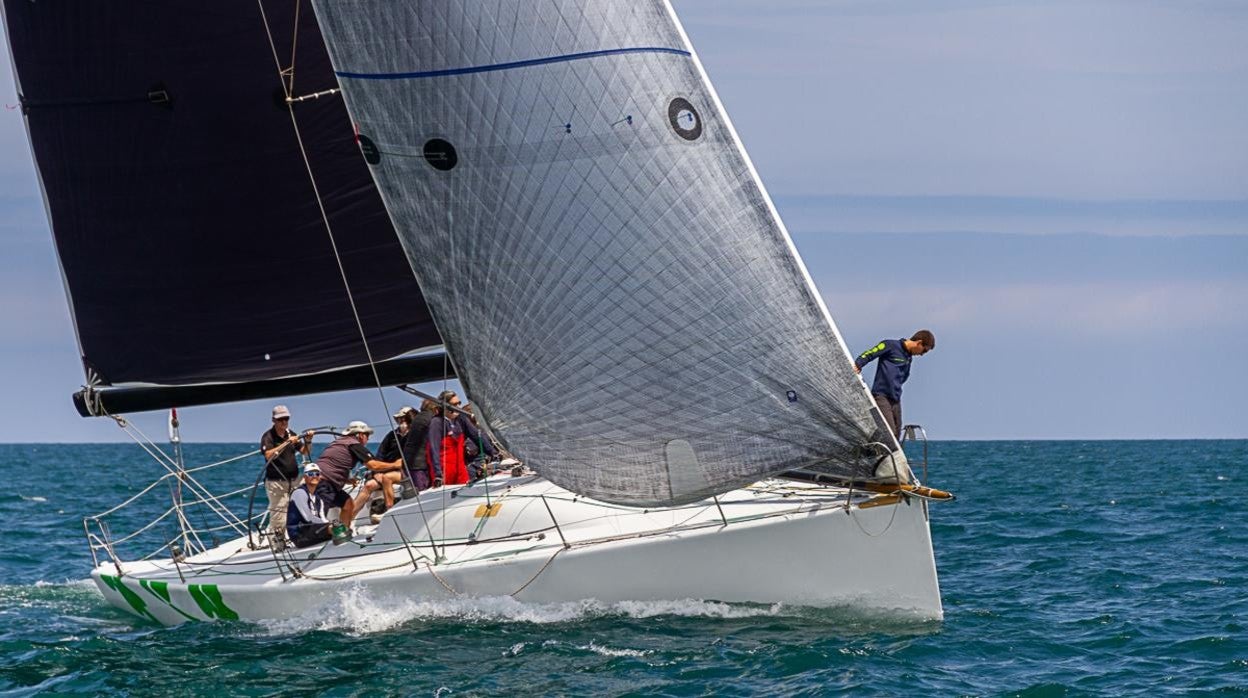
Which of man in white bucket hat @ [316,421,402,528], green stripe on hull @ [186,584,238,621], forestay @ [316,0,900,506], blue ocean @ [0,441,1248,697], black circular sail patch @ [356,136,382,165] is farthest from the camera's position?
man in white bucket hat @ [316,421,402,528]

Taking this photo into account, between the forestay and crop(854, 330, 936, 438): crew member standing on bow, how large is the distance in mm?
1451

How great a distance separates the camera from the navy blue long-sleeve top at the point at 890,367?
480 inches

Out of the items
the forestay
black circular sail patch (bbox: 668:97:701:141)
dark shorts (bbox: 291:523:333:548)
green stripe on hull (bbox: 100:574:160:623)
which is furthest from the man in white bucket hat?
black circular sail patch (bbox: 668:97:701:141)

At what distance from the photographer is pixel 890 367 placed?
12.2m

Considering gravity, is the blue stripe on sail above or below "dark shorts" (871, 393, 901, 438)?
above

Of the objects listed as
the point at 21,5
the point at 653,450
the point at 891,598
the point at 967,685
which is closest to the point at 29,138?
the point at 21,5

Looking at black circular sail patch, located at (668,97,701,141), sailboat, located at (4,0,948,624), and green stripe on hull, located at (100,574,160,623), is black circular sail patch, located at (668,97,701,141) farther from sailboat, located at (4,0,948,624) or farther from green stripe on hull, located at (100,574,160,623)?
green stripe on hull, located at (100,574,160,623)

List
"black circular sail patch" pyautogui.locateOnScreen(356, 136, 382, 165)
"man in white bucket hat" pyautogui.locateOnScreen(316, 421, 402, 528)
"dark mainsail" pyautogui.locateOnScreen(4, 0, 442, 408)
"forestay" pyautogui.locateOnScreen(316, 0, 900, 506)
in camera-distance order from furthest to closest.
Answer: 1. "dark mainsail" pyautogui.locateOnScreen(4, 0, 442, 408)
2. "man in white bucket hat" pyautogui.locateOnScreen(316, 421, 402, 528)
3. "black circular sail patch" pyautogui.locateOnScreen(356, 136, 382, 165)
4. "forestay" pyautogui.locateOnScreen(316, 0, 900, 506)

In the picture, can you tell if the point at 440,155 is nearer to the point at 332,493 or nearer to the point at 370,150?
the point at 370,150

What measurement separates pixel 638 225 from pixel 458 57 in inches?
68.1

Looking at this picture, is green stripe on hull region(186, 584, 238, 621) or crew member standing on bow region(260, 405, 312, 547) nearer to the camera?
green stripe on hull region(186, 584, 238, 621)

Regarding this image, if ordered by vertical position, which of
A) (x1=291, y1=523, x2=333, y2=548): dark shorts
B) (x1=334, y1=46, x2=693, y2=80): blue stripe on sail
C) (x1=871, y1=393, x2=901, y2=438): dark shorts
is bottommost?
(x1=291, y1=523, x2=333, y2=548): dark shorts

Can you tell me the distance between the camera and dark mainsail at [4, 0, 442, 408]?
1375 cm

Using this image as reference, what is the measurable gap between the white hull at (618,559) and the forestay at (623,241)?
0.50m
